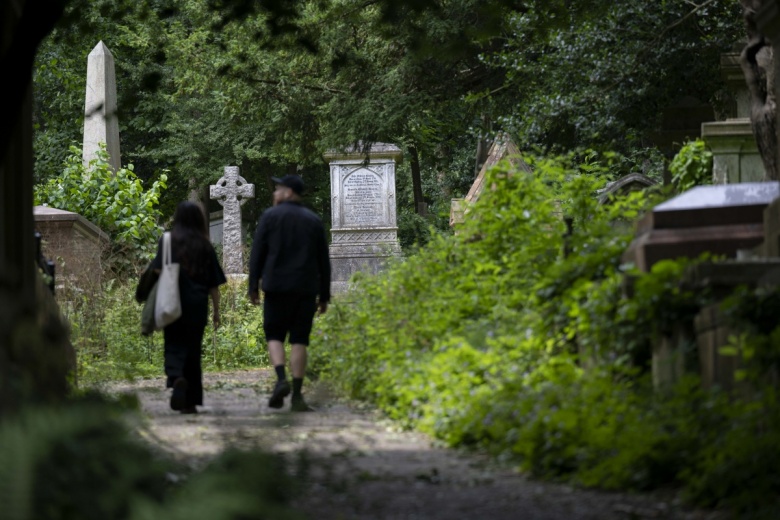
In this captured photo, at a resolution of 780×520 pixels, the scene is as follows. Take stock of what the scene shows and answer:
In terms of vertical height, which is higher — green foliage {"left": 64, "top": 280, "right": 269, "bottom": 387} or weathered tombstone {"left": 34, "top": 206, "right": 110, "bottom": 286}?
weathered tombstone {"left": 34, "top": 206, "right": 110, "bottom": 286}

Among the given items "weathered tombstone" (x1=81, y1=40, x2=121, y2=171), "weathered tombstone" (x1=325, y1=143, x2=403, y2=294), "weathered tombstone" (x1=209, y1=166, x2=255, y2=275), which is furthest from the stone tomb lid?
"weathered tombstone" (x1=209, y1=166, x2=255, y2=275)

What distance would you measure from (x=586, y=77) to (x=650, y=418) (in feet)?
45.5

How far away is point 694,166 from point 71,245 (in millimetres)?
8798

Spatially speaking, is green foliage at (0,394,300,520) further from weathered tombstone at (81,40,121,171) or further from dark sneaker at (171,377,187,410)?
weathered tombstone at (81,40,121,171)

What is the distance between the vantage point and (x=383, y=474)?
6680mm

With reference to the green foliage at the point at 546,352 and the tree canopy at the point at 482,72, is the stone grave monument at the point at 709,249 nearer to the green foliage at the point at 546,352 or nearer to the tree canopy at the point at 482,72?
the green foliage at the point at 546,352

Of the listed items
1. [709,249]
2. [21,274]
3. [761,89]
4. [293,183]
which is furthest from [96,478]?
[761,89]

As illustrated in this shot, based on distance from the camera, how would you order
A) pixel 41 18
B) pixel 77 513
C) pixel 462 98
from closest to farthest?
pixel 77 513, pixel 41 18, pixel 462 98

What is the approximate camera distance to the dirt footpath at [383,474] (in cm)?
561

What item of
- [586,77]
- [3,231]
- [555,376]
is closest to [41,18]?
[3,231]

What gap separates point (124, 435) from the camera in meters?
4.15

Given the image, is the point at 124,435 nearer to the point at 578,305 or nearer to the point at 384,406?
the point at 578,305

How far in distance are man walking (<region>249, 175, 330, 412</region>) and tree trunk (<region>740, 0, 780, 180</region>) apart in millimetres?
4250

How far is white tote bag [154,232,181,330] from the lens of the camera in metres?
10.2
